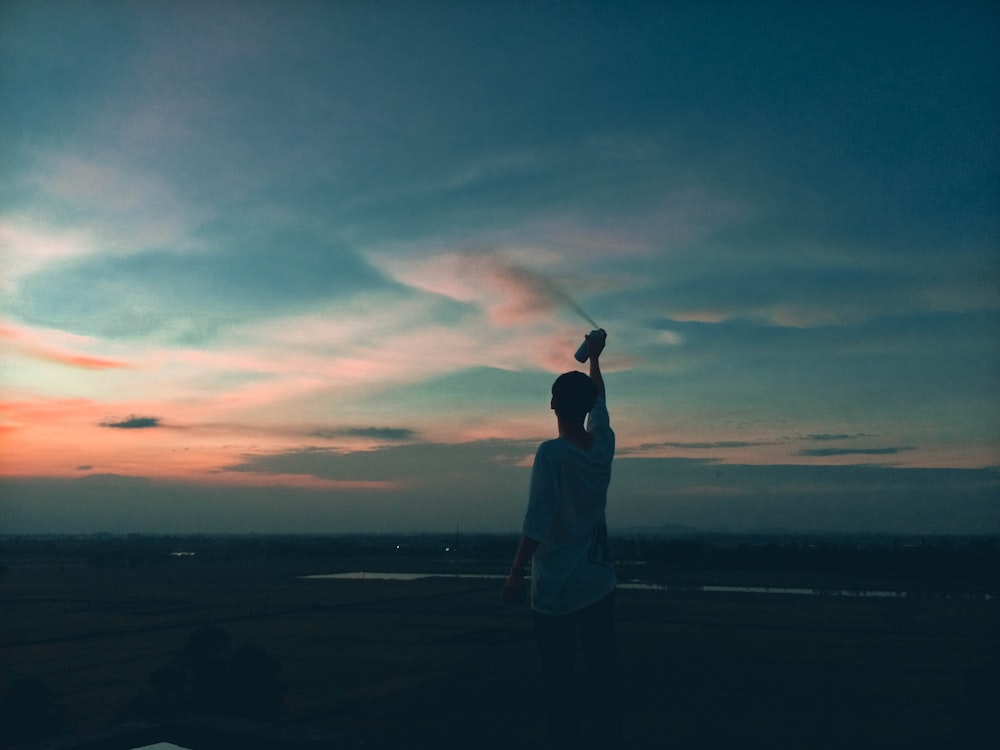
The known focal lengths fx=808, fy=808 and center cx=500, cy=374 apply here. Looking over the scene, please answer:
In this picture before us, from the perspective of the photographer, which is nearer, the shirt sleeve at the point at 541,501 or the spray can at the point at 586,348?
the shirt sleeve at the point at 541,501

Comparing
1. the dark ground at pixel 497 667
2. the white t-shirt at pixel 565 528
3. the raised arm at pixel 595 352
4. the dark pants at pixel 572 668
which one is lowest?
the dark ground at pixel 497 667

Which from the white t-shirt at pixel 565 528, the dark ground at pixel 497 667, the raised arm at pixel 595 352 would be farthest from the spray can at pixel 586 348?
the dark ground at pixel 497 667

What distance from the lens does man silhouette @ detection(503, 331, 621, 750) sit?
3805mm

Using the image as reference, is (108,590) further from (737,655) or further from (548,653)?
(548,653)

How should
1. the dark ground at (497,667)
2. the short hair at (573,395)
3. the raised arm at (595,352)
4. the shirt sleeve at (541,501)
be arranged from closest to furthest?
the shirt sleeve at (541,501) < the short hair at (573,395) < the raised arm at (595,352) < the dark ground at (497,667)

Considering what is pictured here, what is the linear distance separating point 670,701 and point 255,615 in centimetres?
3151

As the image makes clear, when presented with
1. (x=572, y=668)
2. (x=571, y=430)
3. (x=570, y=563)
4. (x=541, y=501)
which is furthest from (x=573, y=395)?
(x=572, y=668)

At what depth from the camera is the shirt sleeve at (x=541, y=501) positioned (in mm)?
3752

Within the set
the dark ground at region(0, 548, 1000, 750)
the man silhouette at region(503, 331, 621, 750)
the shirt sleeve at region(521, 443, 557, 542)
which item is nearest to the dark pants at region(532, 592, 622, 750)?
the man silhouette at region(503, 331, 621, 750)

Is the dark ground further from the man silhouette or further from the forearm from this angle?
the forearm

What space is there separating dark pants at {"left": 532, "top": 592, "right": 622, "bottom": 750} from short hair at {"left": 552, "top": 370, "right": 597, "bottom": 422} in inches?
36.5

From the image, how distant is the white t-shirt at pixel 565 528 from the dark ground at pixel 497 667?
1.85 metres

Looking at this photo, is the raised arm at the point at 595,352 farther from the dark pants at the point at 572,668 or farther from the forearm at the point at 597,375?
the dark pants at the point at 572,668

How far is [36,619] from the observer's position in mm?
49469
